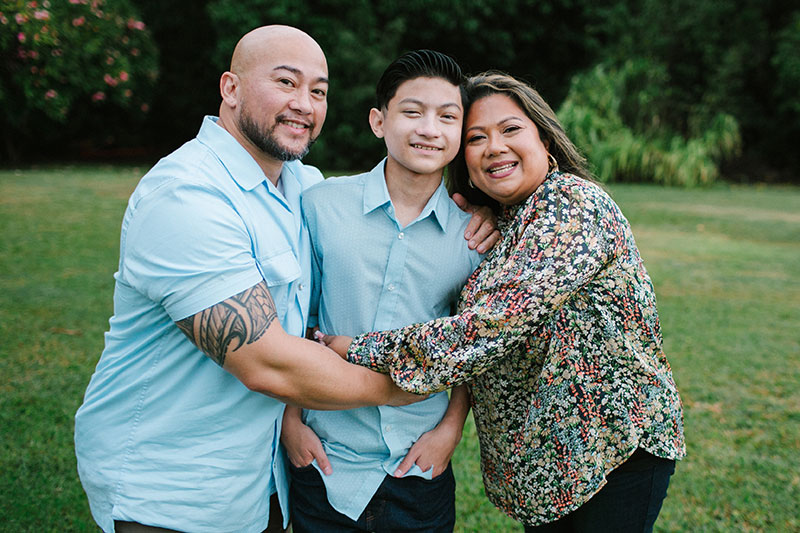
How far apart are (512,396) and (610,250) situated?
0.57 meters

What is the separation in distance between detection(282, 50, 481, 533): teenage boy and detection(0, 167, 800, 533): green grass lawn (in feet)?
5.26

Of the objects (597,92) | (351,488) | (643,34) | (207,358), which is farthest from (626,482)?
(643,34)

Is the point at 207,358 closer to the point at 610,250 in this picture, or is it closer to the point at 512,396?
the point at 512,396

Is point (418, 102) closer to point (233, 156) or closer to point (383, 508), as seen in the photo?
point (233, 156)

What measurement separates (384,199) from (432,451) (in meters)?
0.89

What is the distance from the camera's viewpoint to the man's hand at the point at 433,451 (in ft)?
7.29

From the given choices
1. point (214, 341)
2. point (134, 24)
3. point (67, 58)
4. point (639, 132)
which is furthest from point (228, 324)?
point (639, 132)

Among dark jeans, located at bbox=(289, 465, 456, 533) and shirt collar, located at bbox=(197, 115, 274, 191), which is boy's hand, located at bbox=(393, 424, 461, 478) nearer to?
dark jeans, located at bbox=(289, 465, 456, 533)

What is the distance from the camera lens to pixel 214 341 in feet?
5.91

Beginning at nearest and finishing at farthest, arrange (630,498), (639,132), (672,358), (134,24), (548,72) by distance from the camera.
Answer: (630,498) → (672,358) → (134,24) → (639,132) → (548,72)

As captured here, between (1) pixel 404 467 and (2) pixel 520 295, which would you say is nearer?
(2) pixel 520 295

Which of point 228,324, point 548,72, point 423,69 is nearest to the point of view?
point 228,324

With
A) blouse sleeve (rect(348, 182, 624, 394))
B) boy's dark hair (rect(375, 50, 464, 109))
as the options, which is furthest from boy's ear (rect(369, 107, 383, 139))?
blouse sleeve (rect(348, 182, 624, 394))

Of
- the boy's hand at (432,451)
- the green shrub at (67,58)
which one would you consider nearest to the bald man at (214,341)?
the boy's hand at (432,451)
